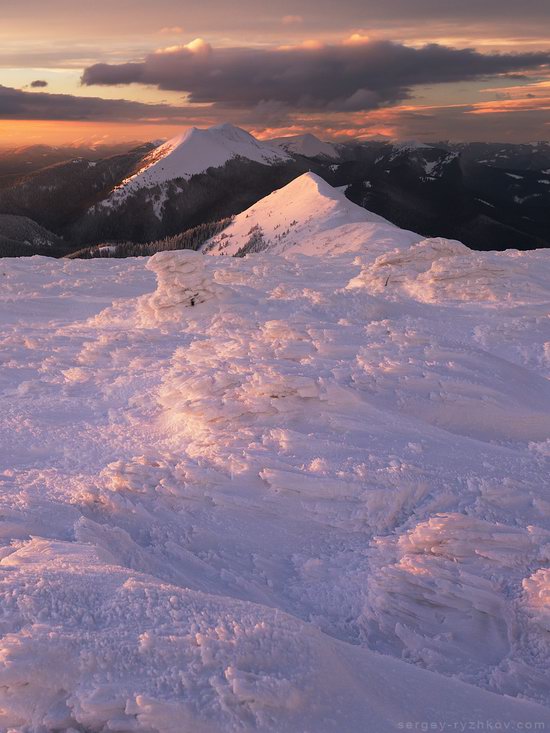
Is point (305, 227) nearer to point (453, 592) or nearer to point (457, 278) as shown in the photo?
point (457, 278)

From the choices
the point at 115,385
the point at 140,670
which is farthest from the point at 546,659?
the point at 115,385

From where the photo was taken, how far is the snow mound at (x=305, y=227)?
60094 mm

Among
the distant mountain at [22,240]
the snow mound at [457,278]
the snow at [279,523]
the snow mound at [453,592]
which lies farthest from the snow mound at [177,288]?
the distant mountain at [22,240]

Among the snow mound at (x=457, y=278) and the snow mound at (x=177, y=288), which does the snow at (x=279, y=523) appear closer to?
the snow mound at (x=177, y=288)

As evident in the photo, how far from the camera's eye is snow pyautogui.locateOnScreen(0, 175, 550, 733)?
6219mm

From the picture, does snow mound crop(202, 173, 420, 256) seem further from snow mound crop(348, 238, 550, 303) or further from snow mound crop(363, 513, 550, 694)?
snow mound crop(363, 513, 550, 694)

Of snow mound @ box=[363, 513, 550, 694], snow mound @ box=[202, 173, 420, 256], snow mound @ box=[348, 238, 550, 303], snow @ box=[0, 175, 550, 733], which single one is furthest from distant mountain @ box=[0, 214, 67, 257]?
snow mound @ box=[363, 513, 550, 694]

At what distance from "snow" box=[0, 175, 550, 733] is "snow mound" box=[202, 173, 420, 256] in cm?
3731

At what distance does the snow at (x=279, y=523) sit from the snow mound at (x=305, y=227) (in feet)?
122

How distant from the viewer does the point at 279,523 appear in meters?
10.8

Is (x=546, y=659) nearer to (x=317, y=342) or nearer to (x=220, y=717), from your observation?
(x=220, y=717)

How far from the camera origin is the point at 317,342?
1778 cm

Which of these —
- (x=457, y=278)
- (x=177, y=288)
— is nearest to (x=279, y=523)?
(x=177, y=288)

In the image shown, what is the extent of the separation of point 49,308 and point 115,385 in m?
12.0
